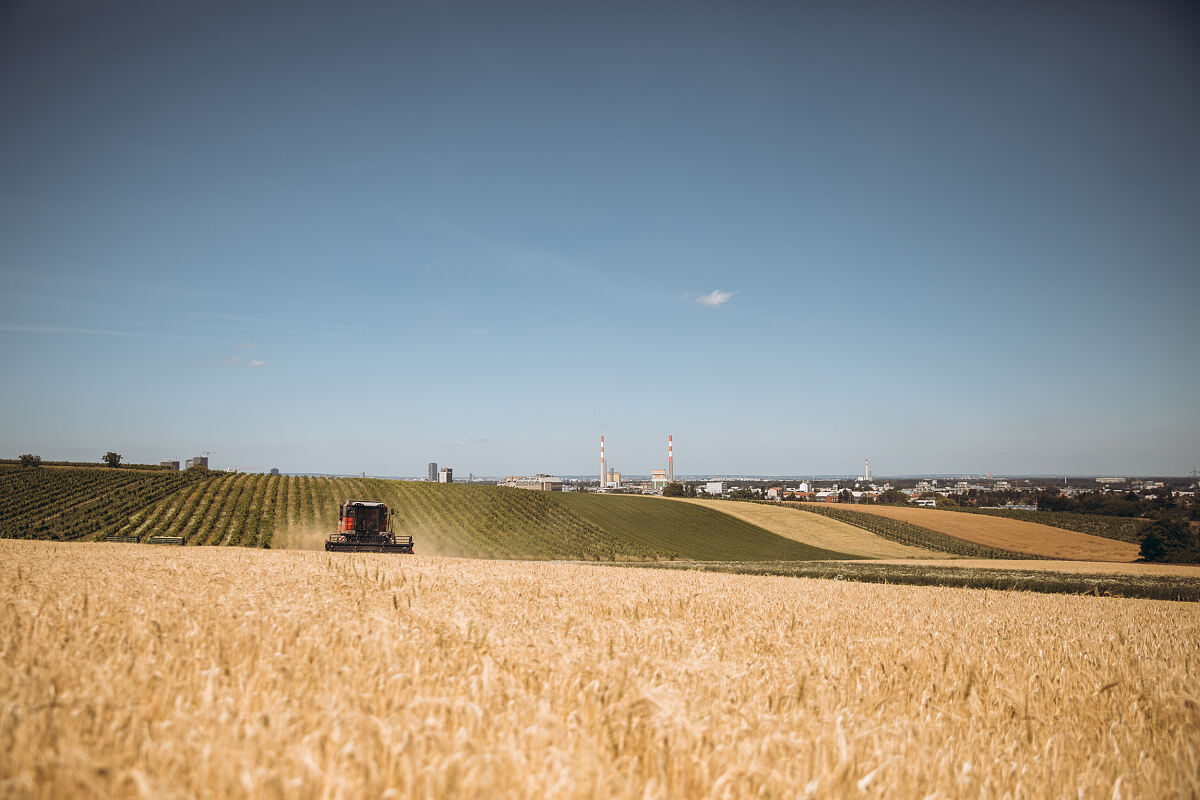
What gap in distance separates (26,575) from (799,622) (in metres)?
9.83

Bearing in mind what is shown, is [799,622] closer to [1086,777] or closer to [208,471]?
[1086,777]

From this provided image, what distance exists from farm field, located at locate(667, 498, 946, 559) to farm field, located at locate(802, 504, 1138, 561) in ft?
32.0

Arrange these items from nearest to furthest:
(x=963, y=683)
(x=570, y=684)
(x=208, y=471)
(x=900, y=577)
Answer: (x=570, y=684), (x=963, y=683), (x=900, y=577), (x=208, y=471)

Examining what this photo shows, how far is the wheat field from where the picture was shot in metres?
2.29

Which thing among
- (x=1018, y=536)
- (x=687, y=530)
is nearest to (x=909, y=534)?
(x=1018, y=536)

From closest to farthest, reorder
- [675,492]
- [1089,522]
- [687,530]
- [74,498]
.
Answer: [74,498] < [687,530] < [1089,522] < [675,492]

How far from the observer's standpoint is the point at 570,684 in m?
3.79

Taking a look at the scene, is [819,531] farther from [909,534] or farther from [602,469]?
[602,469]

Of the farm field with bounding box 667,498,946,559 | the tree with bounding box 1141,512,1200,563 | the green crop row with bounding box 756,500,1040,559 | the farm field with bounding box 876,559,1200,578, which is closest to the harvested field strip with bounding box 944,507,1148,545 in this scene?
the tree with bounding box 1141,512,1200,563

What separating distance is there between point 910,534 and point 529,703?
73782 mm

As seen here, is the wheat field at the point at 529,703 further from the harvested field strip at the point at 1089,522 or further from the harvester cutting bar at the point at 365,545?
the harvested field strip at the point at 1089,522

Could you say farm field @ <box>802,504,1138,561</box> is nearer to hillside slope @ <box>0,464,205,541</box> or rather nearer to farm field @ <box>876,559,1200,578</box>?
farm field @ <box>876,559,1200,578</box>

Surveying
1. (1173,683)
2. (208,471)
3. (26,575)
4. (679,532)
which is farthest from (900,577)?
(208,471)

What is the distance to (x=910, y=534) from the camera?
221 feet
